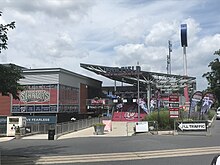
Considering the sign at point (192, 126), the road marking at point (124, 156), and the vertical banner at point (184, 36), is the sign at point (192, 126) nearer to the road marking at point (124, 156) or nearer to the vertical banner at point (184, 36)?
the road marking at point (124, 156)

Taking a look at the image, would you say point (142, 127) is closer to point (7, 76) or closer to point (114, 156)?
point (114, 156)

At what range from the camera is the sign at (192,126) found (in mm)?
29734

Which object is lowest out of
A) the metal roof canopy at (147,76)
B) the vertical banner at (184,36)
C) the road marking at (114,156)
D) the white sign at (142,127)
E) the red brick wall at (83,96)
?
the road marking at (114,156)

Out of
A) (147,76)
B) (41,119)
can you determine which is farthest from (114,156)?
(147,76)

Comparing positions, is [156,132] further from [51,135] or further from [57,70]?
[57,70]

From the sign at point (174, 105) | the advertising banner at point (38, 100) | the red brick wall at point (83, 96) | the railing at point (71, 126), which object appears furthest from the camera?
the red brick wall at point (83, 96)

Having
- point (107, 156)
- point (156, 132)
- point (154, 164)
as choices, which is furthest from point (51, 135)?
point (154, 164)

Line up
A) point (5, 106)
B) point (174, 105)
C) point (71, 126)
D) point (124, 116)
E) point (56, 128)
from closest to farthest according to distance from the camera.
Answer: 1. point (174, 105)
2. point (56, 128)
3. point (71, 126)
4. point (5, 106)
5. point (124, 116)

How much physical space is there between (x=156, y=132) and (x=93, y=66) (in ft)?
146

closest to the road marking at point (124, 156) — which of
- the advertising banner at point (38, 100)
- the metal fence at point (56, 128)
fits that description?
the metal fence at point (56, 128)

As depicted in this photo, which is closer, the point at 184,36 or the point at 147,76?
the point at 147,76

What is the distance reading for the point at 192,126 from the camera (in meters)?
30.2

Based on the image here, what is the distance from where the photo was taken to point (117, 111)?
7794cm

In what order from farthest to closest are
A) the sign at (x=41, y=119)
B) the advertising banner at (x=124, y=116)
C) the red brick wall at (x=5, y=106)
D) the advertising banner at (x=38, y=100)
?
the advertising banner at (x=124, y=116), the red brick wall at (x=5, y=106), the advertising banner at (x=38, y=100), the sign at (x=41, y=119)
